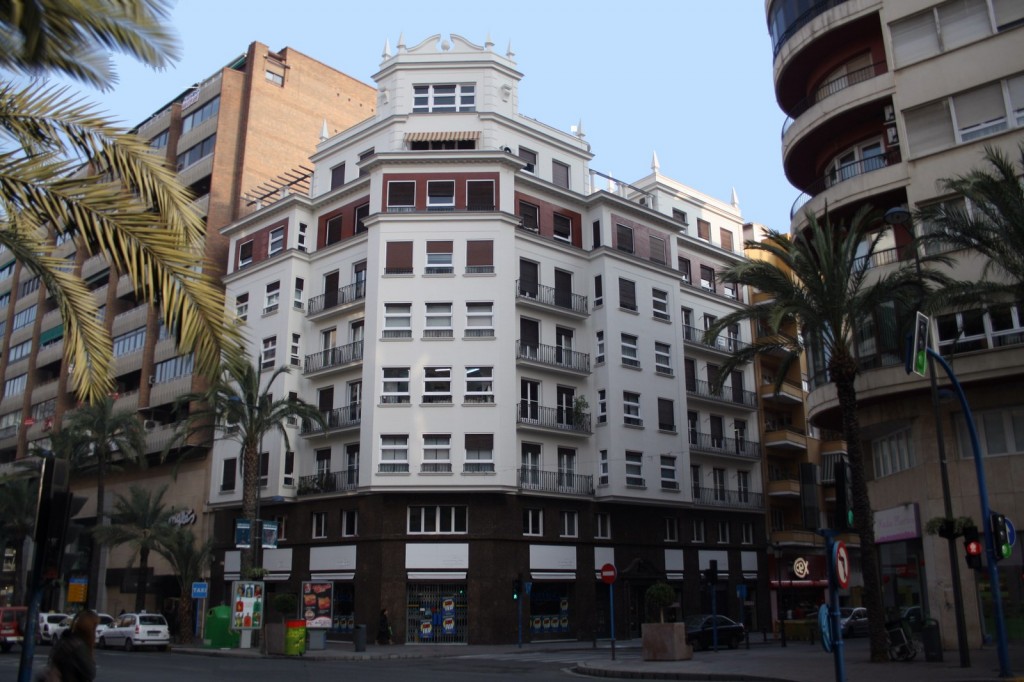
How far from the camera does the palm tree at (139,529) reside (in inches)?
1732

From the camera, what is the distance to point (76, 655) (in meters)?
8.58

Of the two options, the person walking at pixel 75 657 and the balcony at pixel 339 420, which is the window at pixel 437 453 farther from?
the person walking at pixel 75 657

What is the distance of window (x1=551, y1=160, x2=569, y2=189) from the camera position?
48.1 m

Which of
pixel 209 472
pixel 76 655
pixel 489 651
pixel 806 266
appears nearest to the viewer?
pixel 76 655

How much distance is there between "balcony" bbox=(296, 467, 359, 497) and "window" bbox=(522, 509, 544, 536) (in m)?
7.77

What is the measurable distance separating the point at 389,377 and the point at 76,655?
32.9 m

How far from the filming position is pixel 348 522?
137 ft

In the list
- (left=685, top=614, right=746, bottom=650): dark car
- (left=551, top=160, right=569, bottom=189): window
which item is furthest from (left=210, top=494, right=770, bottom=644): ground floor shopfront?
(left=551, top=160, right=569, bottom=189): window

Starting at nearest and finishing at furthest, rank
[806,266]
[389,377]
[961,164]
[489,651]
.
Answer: [806,266] < [961,164] < [489,651] < [389,377]

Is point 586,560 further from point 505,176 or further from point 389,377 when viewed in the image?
point 505,176

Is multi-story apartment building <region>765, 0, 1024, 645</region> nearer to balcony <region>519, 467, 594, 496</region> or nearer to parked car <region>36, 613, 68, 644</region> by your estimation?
balcony <region>519, 467, 594, 496</region>

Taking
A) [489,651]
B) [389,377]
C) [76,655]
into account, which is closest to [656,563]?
[489,651]

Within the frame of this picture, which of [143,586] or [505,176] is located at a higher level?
[505,176]

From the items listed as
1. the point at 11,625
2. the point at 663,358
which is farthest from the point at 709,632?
the point at 11,625
